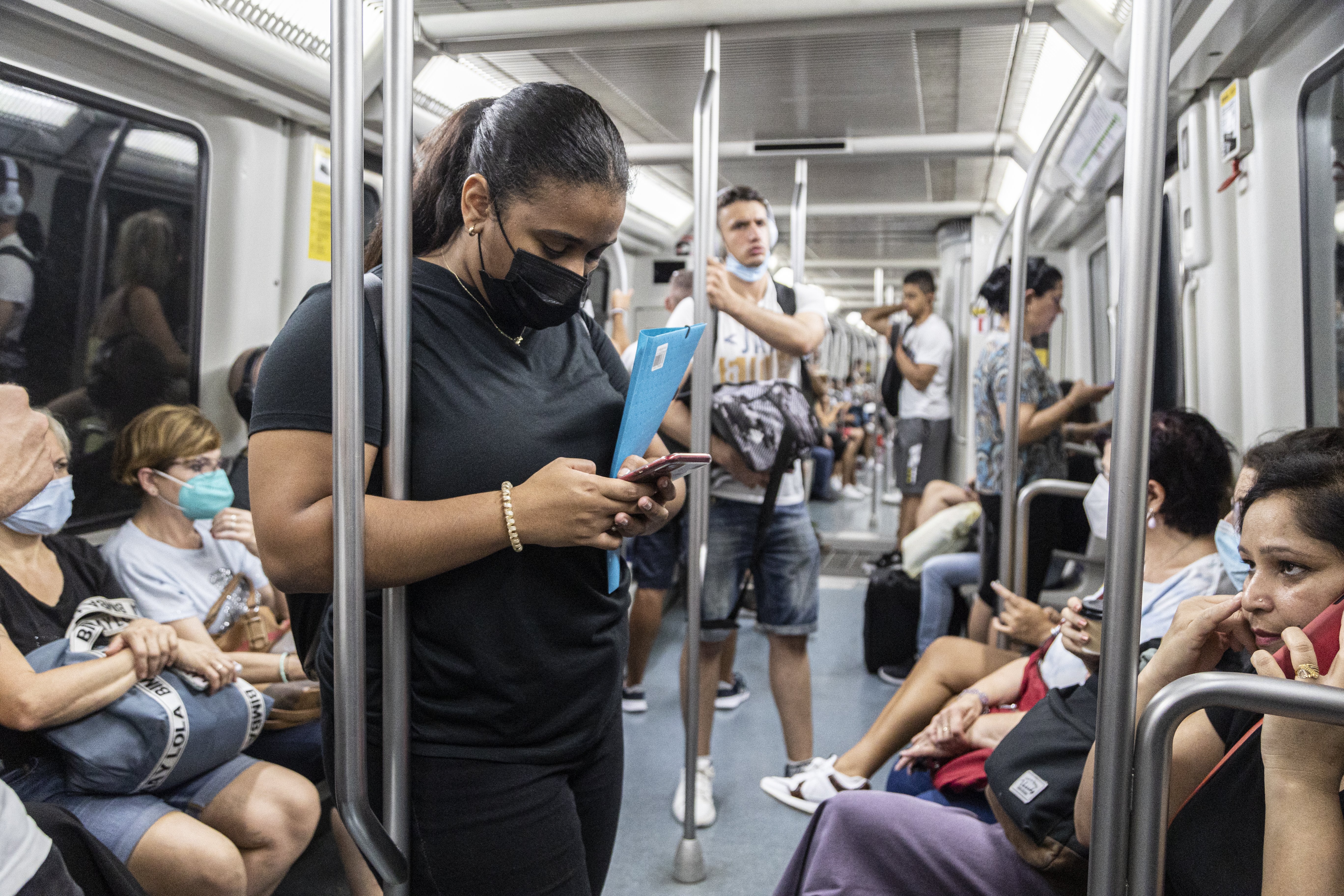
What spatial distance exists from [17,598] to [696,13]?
2.30 meters

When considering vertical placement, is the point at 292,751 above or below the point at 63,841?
below

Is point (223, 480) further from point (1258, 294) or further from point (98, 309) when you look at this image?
point (1258, 294)

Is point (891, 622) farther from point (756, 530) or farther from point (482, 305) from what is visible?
point (482, 305)

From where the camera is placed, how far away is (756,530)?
2990mm

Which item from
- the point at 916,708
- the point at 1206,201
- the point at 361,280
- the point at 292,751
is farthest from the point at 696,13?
the point at 292,751

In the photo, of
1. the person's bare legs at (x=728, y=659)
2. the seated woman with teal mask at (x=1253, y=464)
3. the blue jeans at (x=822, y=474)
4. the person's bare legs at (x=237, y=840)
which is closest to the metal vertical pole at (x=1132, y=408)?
the seated woman with teal mask at (x=1253, y=464)

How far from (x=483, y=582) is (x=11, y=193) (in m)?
2.26

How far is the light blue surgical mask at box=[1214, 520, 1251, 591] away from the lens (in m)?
1.91

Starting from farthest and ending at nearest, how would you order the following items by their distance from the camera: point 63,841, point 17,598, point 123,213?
point 123,213, point 17,598, point 63,841

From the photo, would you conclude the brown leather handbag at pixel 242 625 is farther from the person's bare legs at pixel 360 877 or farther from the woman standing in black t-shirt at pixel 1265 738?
the woman standing in black t-shirt at pixel 1265 738

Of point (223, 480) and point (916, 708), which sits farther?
point (916, 708)

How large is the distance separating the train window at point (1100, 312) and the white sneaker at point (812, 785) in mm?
4236

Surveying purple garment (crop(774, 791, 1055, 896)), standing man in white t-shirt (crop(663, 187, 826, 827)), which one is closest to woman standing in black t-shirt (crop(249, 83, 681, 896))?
purple garment (crop(774, 791, 1055, 896))

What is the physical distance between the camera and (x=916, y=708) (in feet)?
9.39
